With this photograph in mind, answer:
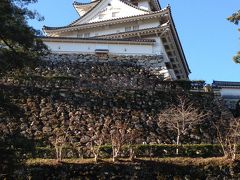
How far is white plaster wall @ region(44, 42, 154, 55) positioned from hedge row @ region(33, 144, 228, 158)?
40.2 ft

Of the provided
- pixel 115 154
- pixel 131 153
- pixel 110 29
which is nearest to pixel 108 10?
pixel 110 29

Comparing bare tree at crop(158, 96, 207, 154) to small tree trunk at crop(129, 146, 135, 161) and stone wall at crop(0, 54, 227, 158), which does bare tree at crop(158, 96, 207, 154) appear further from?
small tree trunk at crop(129, 146, 135, 161)

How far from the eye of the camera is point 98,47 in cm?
2778

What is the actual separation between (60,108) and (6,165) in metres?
8.78

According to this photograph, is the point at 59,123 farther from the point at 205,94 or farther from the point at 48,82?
the point at 205,94

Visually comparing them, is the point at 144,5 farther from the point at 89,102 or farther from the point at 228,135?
the point at 228,135

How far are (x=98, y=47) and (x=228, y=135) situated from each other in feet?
40.6

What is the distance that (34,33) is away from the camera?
472 inches

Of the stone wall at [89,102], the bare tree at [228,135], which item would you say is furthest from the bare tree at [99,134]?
the bare tree at [228,135]

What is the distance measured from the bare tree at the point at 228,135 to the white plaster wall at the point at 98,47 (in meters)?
8.87

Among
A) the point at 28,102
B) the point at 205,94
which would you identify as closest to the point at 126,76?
the point at 205,94

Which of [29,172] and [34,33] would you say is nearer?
[34,33]

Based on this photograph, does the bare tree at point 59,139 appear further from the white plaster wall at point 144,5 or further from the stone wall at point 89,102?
the white plaster wall at point 144,5

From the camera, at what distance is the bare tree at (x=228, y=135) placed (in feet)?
49.7
